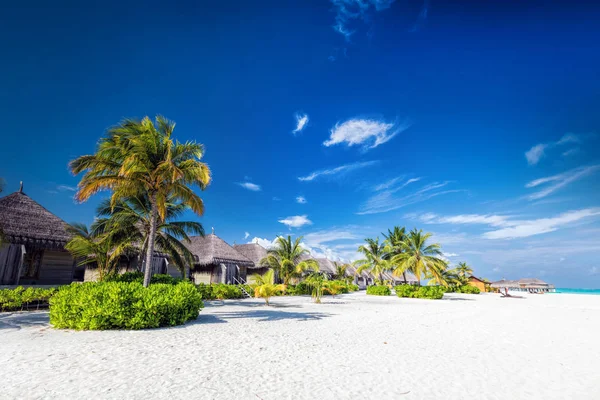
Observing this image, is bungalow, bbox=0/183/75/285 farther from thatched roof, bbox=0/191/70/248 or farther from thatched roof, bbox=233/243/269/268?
thatched roof, bbox=233/243/269/268

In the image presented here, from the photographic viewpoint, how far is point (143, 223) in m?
14.2

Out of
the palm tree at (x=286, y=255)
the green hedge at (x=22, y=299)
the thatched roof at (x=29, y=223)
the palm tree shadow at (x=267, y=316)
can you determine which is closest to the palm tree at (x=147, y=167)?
the palm tree shadow at (x=267, y=316)

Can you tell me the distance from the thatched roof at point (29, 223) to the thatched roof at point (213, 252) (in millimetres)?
10185

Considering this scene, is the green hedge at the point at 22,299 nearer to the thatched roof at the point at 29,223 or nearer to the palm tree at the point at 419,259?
the thatched roof at the point at 29,223

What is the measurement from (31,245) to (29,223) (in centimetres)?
106

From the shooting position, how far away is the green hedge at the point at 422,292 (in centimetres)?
2406

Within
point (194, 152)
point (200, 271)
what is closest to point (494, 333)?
point (194, 152)

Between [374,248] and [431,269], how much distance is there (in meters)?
10.3

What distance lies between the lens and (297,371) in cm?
461

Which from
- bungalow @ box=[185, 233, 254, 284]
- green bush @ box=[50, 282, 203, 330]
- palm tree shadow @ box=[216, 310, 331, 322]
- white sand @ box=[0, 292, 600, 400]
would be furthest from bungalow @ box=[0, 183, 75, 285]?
bungalow @ box=[185, 233, 254, 284]

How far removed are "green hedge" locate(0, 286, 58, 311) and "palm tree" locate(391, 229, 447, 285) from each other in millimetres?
21848

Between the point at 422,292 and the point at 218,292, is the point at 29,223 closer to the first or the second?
the point at 218,292

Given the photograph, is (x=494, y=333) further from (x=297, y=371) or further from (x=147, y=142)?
(x=147, y=142)

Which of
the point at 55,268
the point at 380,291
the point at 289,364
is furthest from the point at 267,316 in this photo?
the point at 380,291
